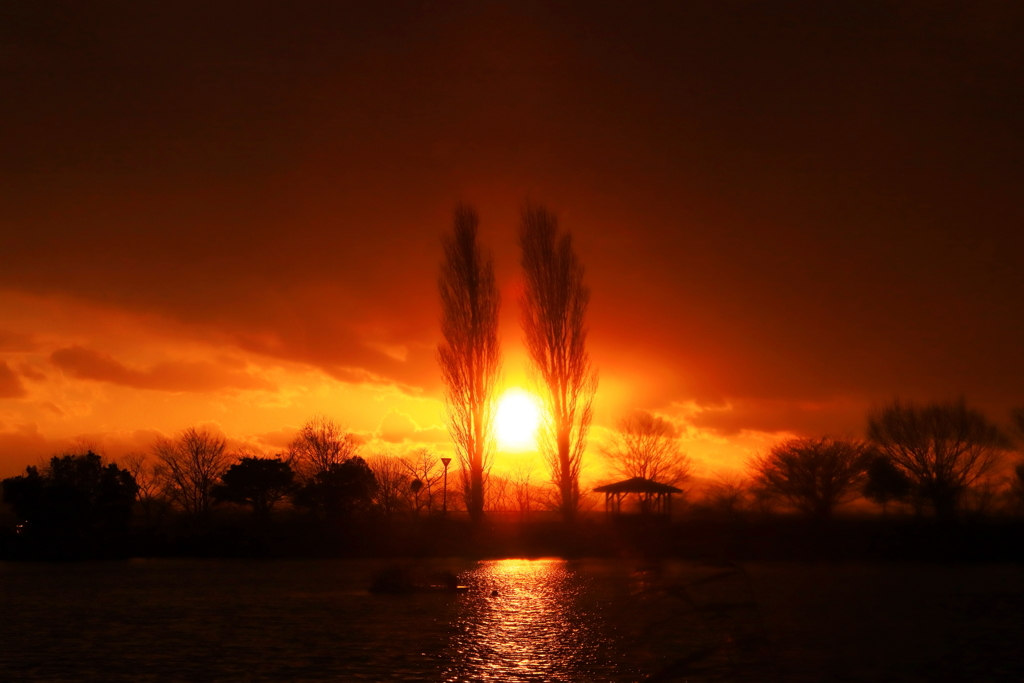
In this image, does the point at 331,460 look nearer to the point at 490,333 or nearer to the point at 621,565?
the point at 490,333

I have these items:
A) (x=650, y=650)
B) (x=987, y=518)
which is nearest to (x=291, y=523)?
(x=650, y=650)

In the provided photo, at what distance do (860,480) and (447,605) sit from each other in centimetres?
2957

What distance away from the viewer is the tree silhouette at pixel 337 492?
3728 centimetres

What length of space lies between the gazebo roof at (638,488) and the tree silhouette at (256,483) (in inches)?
578

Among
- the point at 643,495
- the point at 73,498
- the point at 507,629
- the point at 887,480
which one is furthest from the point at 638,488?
the point at 73,498

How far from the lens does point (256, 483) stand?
38438mm

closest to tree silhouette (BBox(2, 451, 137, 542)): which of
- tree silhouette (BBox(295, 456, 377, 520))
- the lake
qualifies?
tree silhouette (BBox(295, 456, 377, 520))

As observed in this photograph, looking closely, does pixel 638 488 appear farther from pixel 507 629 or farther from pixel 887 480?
pixel 507 629

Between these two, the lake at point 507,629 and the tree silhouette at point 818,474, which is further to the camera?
the tree silhouette at point 818,474

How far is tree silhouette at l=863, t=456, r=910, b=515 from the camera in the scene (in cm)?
4228

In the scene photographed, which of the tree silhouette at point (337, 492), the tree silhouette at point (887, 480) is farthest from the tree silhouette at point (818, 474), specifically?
the tree silhouette at point (337, 492)

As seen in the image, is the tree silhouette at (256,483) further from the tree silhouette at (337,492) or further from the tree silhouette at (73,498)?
the tree silhouette at (73,498)

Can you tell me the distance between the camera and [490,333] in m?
35.0

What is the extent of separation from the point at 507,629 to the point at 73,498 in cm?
2848
